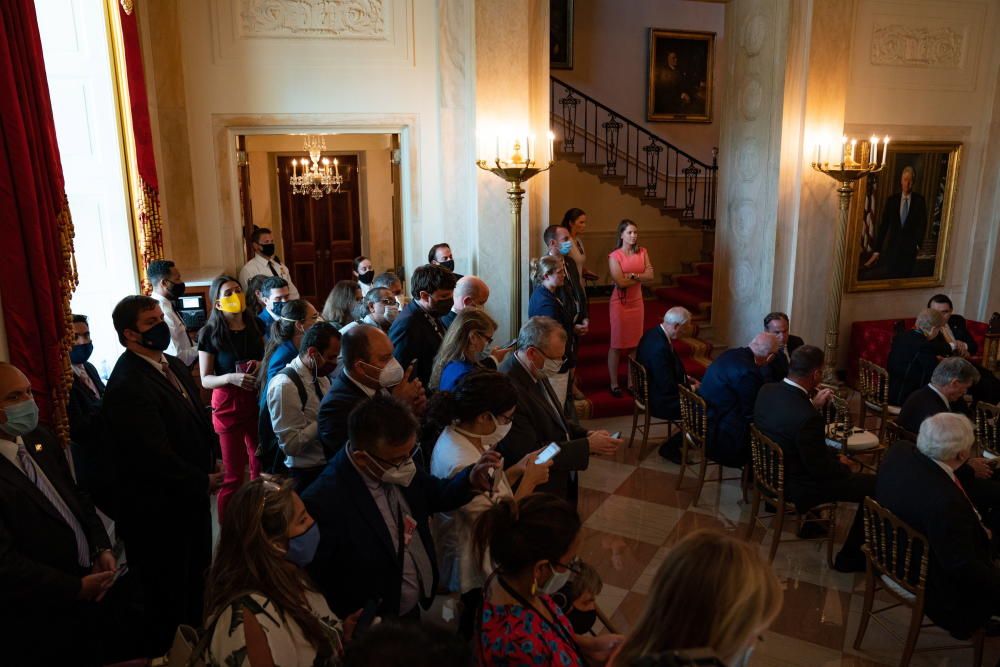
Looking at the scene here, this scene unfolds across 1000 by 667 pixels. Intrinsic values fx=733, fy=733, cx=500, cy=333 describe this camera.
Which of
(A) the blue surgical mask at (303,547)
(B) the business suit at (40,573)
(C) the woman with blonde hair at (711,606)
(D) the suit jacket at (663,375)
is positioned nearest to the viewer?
(C) the woman with blonde hair at (711,606)

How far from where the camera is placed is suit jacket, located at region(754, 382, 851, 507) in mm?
4492

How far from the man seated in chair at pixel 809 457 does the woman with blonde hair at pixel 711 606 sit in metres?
3.02

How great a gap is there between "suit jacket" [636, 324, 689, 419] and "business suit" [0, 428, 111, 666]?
4.39 metres

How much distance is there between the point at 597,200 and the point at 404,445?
870cm

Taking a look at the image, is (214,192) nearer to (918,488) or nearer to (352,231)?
(352,231)

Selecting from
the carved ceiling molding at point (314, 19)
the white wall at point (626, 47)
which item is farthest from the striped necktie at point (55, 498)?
the white wall at point (626, 47)

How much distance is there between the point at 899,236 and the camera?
8.70m

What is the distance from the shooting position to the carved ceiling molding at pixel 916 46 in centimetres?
816

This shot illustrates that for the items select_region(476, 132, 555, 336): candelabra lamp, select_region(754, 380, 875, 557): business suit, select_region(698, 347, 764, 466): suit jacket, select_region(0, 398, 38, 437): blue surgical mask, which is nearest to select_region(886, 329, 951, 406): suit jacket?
select_region(698, 347, 764, 466): suit jacket

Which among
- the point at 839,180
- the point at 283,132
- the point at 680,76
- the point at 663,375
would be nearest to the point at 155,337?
the point at 663,375

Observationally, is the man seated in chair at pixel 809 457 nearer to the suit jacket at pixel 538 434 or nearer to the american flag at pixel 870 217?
the suit jacket at pixel 538 434

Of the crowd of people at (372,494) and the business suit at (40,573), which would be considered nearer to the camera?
the crowd of people at (372,494)

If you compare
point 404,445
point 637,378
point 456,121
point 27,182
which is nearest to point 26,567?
point 404,445

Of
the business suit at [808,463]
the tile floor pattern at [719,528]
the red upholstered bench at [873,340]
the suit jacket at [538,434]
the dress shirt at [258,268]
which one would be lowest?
the tile floor pattern at [719,528]
